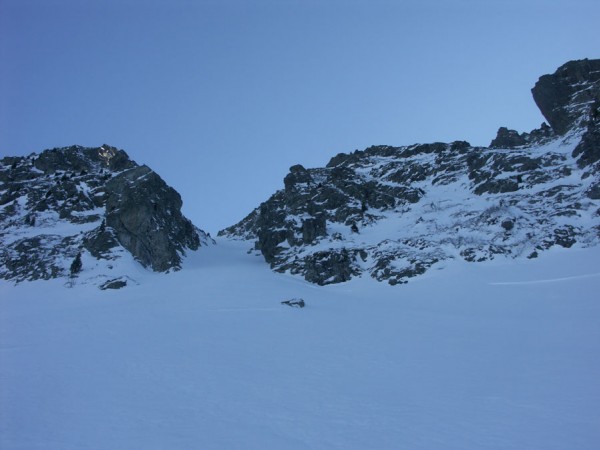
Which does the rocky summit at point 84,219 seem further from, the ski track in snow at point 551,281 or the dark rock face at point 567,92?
the dark rock face at point 567,92

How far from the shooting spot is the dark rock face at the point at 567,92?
65125mm

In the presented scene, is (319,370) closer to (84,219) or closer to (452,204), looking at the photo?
(452,204)

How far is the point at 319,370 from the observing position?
1727 centimetres

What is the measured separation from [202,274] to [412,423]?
3762 centimetres

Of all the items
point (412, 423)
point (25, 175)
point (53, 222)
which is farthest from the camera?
point (25, 175)

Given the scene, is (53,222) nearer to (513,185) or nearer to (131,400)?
(131,400)

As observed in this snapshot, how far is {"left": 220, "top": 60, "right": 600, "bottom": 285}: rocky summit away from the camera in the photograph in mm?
41469

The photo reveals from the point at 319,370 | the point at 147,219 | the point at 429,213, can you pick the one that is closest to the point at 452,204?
the point at 429,213

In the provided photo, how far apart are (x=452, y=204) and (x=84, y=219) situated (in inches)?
2010

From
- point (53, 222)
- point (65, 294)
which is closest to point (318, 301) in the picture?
point (65, 294)

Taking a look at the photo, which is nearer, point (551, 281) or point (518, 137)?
point (551, 281)

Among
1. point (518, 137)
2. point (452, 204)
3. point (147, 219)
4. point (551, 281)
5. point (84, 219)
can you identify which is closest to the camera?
point (551, 281)

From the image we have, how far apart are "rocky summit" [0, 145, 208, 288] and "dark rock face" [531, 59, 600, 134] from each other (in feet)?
205

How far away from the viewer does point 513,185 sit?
51875 mm
